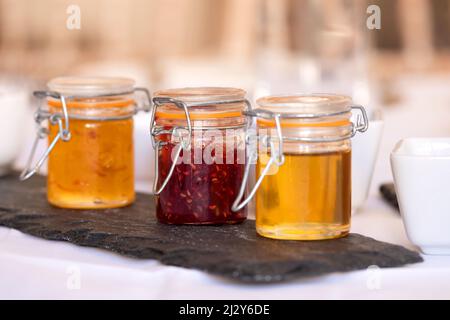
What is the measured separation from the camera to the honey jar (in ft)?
2.28

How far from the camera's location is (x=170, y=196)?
2.52ft

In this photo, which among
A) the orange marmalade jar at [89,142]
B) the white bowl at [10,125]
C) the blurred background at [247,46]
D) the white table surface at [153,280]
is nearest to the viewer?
the white table surface at [153,280]

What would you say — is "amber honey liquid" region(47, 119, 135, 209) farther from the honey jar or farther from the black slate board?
the honey jar

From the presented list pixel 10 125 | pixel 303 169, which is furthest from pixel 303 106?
pixel 10 125

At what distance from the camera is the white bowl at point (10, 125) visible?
104cm

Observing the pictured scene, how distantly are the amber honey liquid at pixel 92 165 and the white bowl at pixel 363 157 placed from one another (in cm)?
22

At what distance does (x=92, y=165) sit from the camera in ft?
2.79

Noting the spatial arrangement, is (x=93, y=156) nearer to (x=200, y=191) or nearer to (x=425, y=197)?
(x=200, y=191)

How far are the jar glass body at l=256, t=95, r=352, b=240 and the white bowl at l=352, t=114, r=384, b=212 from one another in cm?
12

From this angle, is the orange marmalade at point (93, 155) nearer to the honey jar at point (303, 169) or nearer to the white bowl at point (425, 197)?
the honey jar at point (303, 169)

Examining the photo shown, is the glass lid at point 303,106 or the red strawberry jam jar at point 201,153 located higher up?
the glass lid at point 303,106

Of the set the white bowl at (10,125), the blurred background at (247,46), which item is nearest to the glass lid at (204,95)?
the white bowl at (10,125)

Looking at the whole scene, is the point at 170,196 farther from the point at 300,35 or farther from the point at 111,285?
the point at 300,35

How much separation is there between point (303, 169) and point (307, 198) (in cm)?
2
